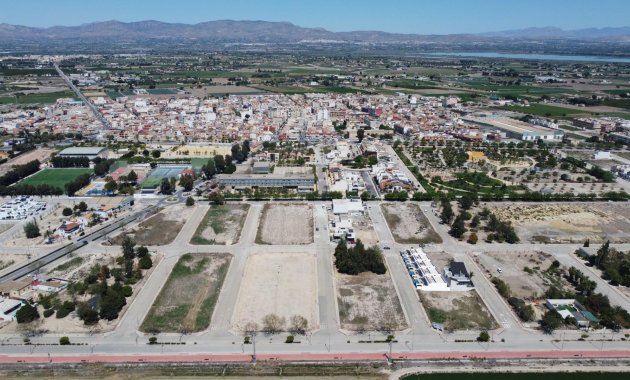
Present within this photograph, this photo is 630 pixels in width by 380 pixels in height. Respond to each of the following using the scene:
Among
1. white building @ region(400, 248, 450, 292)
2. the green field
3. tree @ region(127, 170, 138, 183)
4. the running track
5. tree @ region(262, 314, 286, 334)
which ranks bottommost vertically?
the running track

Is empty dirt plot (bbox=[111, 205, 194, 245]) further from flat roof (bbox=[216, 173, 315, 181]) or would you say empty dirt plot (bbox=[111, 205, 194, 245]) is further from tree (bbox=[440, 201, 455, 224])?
tree (bbox=[440, 201, 455, 224])

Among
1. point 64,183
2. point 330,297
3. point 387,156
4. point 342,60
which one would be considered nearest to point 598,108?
point 387,156

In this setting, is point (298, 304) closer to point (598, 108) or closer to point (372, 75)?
point (598, 108)

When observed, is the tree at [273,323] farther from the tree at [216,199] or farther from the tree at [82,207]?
the tree at [82,207]

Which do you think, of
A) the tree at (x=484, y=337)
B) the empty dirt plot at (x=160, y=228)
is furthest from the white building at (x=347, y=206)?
the tree at (x=484, y=337)

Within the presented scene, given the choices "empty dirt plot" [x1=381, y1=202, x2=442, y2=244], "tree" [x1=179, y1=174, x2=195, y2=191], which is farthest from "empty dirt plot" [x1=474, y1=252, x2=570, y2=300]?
"tree" [x1=179, y1=174, x2=195, y2=191]
